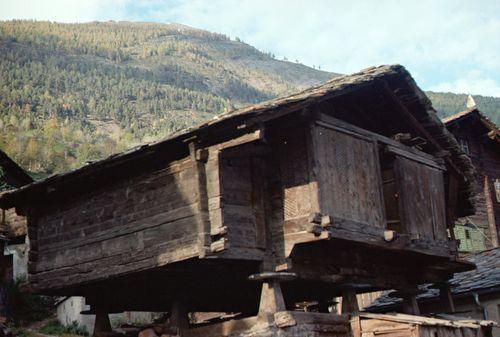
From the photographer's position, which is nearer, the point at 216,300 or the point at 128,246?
the point at 128,246

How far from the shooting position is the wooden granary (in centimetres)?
966

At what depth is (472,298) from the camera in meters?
15.1

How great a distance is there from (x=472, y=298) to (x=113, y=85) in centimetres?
9481

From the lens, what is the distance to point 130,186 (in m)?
10.9

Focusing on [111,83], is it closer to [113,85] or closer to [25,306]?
[113,85]

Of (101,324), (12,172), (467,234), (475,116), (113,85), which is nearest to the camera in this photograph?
(101,324)

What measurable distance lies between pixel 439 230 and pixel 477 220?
638 inches

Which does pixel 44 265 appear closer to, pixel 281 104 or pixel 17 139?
pixel 281 104

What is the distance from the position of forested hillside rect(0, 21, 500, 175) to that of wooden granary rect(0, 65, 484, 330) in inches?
1559

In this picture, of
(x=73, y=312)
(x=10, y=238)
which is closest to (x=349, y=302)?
(x=73, y=312)

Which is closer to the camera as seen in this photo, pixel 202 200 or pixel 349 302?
pixel 202 200

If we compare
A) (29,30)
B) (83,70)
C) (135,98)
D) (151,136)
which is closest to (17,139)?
(151,136)

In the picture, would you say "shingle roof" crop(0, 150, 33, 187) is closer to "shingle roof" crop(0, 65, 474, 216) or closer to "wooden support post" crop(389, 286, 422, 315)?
"shingle roof" crop(0, 65, 474, 216)

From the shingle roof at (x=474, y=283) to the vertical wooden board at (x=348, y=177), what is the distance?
14.1 feet
